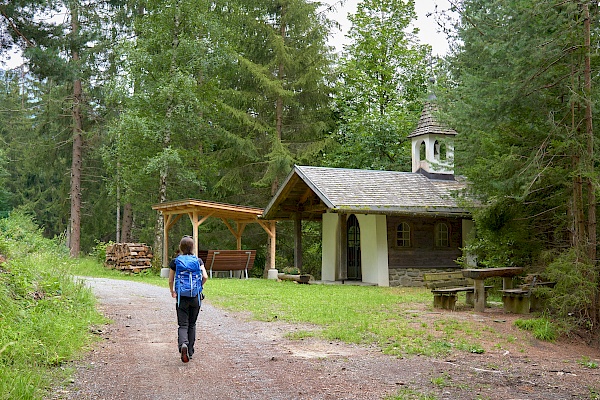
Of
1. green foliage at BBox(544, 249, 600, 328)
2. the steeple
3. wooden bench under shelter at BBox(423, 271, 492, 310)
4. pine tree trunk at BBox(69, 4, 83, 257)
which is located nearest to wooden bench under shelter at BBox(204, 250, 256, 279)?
the steeple

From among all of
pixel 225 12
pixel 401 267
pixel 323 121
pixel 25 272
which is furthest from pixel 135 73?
pixel 25 272

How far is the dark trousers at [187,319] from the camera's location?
6.68 meters

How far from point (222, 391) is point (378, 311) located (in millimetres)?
6354

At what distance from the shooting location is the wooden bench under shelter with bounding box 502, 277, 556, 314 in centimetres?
1100

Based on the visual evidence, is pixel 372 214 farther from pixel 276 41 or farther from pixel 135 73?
pixel 135 73

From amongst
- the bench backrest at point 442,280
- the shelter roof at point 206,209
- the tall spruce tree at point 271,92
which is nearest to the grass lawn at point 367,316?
the bench backrest at point 442,280

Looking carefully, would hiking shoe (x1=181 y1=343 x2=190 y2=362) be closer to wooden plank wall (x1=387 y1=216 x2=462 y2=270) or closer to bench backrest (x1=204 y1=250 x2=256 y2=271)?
wooden plank wall (x1=387 y1=216 x2=462 y2=270)

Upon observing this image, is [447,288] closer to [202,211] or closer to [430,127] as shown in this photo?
[430,127]

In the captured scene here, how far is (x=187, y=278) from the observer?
6.82 metres

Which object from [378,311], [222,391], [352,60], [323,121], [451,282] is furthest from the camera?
[352,60]

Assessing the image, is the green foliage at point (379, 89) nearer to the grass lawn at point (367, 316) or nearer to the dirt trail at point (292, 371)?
the grass lawn at point (367, 316)

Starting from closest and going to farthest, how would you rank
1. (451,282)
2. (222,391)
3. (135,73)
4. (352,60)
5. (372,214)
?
(222,391) < (451,282) < (372,214) < (135,73) < (352,60)

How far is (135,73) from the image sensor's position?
82.7 feet

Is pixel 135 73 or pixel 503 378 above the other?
pixel 135 73
